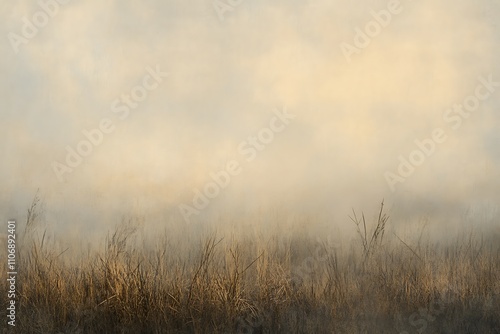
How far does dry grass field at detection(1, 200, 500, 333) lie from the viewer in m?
5.81

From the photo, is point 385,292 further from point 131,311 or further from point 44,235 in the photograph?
point 44,235

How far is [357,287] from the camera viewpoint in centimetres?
653

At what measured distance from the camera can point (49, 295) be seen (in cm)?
610

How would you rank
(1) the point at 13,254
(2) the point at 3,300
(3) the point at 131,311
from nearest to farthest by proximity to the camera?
(3) the point at 131,311 < (2) the point at 3,300 < (1) the point at 13,254

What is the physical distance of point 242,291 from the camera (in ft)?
20.0

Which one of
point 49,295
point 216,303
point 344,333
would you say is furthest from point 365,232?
point 49,295

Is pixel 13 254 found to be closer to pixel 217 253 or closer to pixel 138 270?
pixel 138 270

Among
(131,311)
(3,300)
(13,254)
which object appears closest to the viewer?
(131,311)

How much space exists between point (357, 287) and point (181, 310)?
198cm

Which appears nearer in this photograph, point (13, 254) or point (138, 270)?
point (138, 270)

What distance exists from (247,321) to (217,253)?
79 cm

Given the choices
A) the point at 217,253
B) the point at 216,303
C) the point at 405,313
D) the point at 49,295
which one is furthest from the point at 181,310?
the point at 405,313

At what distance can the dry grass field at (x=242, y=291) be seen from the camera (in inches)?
229

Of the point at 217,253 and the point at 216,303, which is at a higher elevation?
A: the point at 217,253
